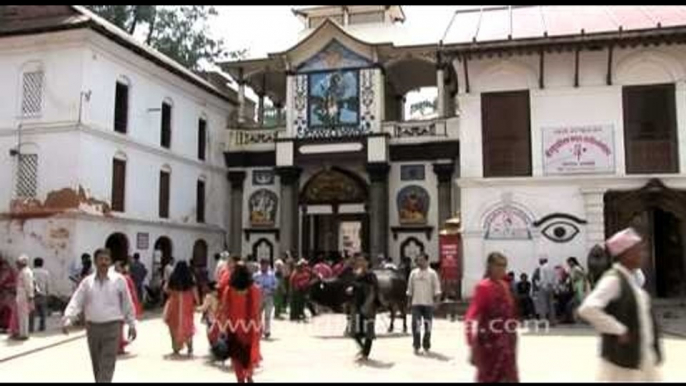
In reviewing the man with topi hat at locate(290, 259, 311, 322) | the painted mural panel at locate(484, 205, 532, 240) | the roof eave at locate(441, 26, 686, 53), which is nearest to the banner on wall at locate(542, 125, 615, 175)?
the painted mural panel at locate(484, 205, 532, 240)

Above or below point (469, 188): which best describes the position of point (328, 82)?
above

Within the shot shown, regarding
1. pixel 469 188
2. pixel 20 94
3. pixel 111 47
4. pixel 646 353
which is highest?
pixel 111 47

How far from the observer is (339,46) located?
28797mm

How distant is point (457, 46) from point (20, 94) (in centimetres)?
1292

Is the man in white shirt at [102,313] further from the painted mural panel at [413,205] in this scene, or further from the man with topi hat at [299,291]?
the painted mural panel at [413,205]

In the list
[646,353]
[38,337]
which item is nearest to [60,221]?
[38,337]

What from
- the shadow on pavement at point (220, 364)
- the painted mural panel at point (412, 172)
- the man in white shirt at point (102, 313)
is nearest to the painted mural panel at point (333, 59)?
the painted mural panel at point (412, 172)

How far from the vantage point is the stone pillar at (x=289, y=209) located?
93.8 ft

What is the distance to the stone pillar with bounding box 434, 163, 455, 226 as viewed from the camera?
27.3 meters

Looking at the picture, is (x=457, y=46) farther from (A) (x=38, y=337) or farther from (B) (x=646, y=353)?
(B) (x=646, y=353)

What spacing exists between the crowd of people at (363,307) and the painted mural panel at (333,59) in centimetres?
1036

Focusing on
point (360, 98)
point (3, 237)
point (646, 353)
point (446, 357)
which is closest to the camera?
point (646, 353)

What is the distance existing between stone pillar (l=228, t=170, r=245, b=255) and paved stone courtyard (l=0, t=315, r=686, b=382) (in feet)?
42.9

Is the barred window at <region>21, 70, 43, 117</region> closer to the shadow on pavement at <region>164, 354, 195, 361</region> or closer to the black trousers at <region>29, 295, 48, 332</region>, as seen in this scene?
the black trousers at <region>29, 295, 48, 332</region>
